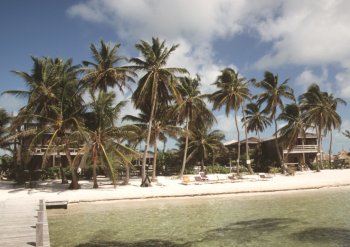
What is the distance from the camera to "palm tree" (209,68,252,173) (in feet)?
135

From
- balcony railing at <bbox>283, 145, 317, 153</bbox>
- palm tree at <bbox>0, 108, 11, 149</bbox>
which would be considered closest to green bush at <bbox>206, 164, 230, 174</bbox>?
balcony railing at <bbox>283, 145, 317, 153</bbox>

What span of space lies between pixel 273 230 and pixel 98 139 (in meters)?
15.6

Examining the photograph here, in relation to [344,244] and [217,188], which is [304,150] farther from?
[344,244]

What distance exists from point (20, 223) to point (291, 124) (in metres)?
35.9

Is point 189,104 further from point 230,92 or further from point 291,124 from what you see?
point 291,124

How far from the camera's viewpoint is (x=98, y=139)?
87.0 ft

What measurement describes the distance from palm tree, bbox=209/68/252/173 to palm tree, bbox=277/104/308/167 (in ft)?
18.8

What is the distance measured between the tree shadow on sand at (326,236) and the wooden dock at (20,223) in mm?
8532

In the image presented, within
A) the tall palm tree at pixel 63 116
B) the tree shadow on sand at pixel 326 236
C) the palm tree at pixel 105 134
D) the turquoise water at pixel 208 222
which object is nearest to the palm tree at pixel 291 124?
the turquoise water at pixel 208 222

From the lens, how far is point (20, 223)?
1355 cm

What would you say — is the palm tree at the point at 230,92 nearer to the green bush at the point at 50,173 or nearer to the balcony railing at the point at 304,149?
the balcony railing at the point at 304,149

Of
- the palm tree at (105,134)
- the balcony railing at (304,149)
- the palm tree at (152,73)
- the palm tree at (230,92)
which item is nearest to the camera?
the palm tree at (105,134)

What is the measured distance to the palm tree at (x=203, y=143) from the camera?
43125 millimetres

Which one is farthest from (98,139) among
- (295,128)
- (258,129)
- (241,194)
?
(258,129)
